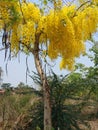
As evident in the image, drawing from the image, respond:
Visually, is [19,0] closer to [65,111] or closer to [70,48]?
[70,48]

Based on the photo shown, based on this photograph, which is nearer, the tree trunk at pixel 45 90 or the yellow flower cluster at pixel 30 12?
the tree trunk at pixel 45 90

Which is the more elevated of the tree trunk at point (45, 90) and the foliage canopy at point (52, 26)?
the foliage canopy at point (52, 26)

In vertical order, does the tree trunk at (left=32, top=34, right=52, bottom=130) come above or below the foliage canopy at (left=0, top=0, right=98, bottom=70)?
below

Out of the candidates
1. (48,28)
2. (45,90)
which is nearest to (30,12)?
(48,28)

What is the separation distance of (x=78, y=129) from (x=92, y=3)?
4.26m

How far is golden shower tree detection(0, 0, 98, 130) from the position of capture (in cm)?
1047

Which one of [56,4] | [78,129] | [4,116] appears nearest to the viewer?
[56,4]

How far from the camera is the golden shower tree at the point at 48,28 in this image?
10469mm

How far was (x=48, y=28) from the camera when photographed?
10.6 metres

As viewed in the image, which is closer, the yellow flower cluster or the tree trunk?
the tree trunk

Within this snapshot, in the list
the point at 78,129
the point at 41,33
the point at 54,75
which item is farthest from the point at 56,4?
the point at 78,129

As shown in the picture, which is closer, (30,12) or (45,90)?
(45,90)

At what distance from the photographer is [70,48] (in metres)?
10.7

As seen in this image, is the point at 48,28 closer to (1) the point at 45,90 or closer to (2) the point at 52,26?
(2) the point at 52,26
